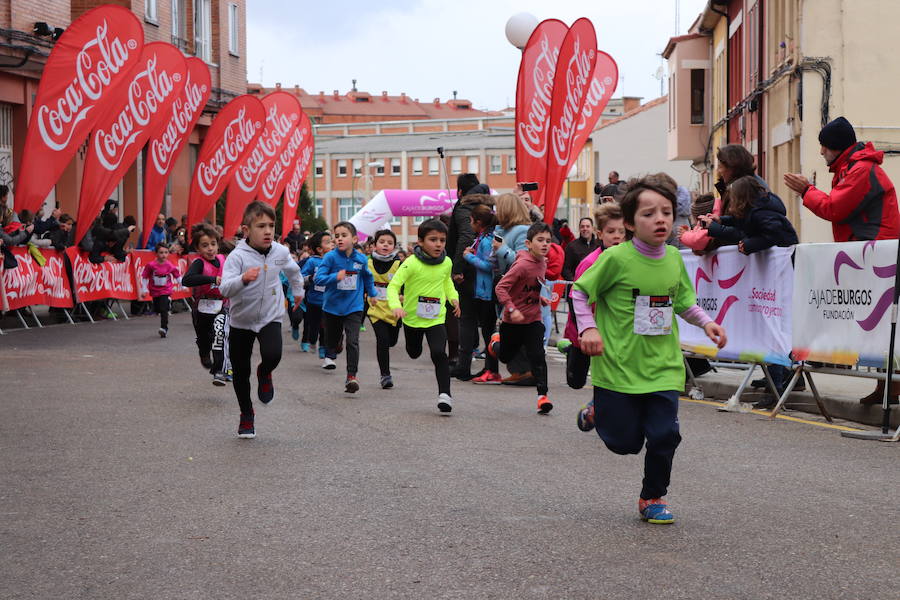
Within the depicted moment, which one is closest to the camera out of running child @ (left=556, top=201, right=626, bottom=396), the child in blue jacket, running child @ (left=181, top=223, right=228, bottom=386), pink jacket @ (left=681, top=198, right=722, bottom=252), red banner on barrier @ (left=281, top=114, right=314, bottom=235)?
running child @ (left=556, top=201, right=626, bottom=396)

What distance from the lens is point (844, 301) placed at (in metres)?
10.1

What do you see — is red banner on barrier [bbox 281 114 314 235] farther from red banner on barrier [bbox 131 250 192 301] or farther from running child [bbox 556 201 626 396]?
running child [bbox 556 201 626 396]

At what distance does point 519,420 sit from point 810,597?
5.49 metres

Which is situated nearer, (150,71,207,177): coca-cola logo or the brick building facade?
(150,71,207,177): coca-cola logo

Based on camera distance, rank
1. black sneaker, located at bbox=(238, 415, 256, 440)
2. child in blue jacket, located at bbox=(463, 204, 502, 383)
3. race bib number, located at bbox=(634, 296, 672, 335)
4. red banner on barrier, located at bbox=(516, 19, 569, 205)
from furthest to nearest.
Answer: red banner on barrier, located at bbox=(516, 19, 569, 205) → child in blue jacket, located at bbox=(463, 204, 502, 383) → black sneaker, located at bbox=(238, 415, 256, 440) → race bib number, located at bbox=(634, 296, 672, 335)

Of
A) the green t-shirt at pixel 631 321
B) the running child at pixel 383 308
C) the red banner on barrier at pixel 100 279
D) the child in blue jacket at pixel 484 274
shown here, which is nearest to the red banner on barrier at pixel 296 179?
the red banner on barrier at pixel 100 279

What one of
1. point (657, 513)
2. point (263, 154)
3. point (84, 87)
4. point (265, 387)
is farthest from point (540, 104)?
point (657, 513)

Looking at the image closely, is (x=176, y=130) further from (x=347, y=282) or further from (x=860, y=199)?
(x=860, y=199)

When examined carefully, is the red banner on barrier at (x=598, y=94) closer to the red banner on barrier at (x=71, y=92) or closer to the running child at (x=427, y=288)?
the red banner on barrier at (x=71, y=92)

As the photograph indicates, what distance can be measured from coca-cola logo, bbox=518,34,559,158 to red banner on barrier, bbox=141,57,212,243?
24.6 ft

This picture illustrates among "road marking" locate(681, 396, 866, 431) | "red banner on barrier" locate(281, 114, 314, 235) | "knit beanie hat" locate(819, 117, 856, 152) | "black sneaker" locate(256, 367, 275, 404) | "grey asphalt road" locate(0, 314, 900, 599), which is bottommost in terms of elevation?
"road marking" locate(681, 396, 866, 431)

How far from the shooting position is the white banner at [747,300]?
1093cm

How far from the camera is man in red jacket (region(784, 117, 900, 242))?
10242 millimetres

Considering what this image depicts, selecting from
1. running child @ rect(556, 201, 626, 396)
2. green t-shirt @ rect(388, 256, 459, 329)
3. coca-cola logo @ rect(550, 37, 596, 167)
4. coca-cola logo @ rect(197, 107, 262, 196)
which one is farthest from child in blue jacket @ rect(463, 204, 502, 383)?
coca-cola logo @ rect(197, 107, 262, 196)
